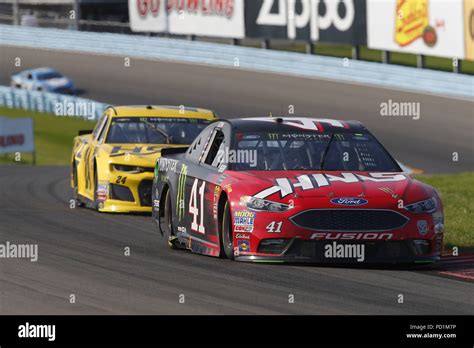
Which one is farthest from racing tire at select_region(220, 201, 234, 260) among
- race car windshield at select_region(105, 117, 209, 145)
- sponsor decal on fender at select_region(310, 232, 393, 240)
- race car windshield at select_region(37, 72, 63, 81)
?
race car windshield at select_region(37, 72, 63, 81)

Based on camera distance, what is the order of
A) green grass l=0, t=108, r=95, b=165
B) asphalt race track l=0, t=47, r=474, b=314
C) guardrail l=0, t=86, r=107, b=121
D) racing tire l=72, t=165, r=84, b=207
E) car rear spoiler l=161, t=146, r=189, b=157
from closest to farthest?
asphalt race track l=0, t=47, r=474, b=314 < car rear spoiler l=161, t=146, r=189, b=157 < racing tire l=72, t=165, r=84, b=207 < green grass l=0, t=108, r=95, b=165 < guardrail l=0, t=86, r=107, b=121

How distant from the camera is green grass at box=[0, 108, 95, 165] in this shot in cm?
3397

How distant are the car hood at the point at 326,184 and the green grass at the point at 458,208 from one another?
5.75ft

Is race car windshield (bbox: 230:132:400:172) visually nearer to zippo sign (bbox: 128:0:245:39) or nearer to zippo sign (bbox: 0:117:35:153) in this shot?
zippo sign (bbox: 0:117:35:153)

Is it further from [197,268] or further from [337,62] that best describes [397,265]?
[337,62]

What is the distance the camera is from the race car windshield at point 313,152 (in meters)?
11.9

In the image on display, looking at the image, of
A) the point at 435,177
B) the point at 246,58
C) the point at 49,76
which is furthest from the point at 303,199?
the point at 49,76

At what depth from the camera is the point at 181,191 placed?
508 inches

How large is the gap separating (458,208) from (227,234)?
17.7 ft

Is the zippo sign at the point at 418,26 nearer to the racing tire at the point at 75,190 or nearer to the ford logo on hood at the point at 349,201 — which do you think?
the racing tire at the point at 75,190

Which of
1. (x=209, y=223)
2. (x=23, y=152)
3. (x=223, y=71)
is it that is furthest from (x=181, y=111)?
(x=223, y=71)

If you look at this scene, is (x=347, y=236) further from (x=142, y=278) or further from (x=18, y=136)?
(x=18, y=136)

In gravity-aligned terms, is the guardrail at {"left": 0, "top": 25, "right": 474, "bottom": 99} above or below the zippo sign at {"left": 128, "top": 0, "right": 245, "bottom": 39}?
below

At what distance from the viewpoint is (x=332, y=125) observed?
1245 centimetres
